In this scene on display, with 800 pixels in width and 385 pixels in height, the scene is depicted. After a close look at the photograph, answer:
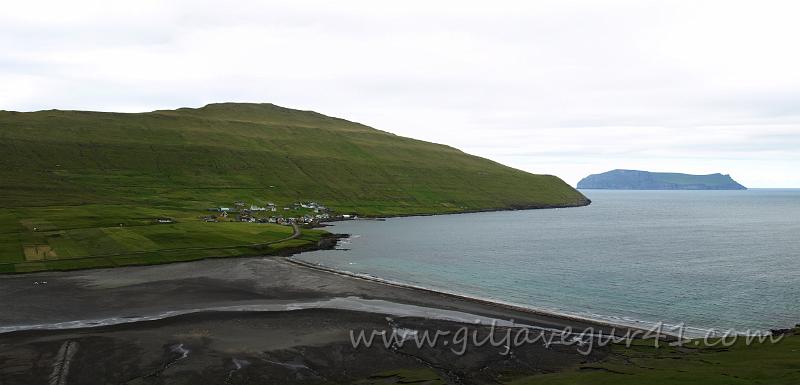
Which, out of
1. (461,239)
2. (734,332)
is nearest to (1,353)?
(734,332)

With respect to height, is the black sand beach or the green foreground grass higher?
the green foreground grass

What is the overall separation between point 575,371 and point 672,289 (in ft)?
159

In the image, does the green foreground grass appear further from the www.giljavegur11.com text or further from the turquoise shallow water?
the www.giljavegur11.com text

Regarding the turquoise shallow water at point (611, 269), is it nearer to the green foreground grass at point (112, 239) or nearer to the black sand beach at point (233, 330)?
the black sand beach at point (233, 330)

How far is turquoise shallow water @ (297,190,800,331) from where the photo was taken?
72750 mm

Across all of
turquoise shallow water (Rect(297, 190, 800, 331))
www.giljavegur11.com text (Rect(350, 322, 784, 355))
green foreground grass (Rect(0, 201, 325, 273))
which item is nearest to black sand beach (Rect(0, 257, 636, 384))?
www.giljavegur11.com text (Rect(350, 322, 784, 355))

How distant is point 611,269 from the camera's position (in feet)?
348

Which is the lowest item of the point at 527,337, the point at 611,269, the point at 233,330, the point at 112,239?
the point at 233,330

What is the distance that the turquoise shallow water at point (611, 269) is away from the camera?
72.8m

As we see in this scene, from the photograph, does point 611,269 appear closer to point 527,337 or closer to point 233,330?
point 527,337

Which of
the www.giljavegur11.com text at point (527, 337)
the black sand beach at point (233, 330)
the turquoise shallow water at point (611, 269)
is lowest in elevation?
the black sand beach at point (233, 330)

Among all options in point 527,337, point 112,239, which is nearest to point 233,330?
point 527,337

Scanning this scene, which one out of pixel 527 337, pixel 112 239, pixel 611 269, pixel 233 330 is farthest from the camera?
pixel 112 239

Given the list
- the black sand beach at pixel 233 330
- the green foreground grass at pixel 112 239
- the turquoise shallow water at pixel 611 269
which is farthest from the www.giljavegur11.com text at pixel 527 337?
the green foreground grass at pixel 112 239
